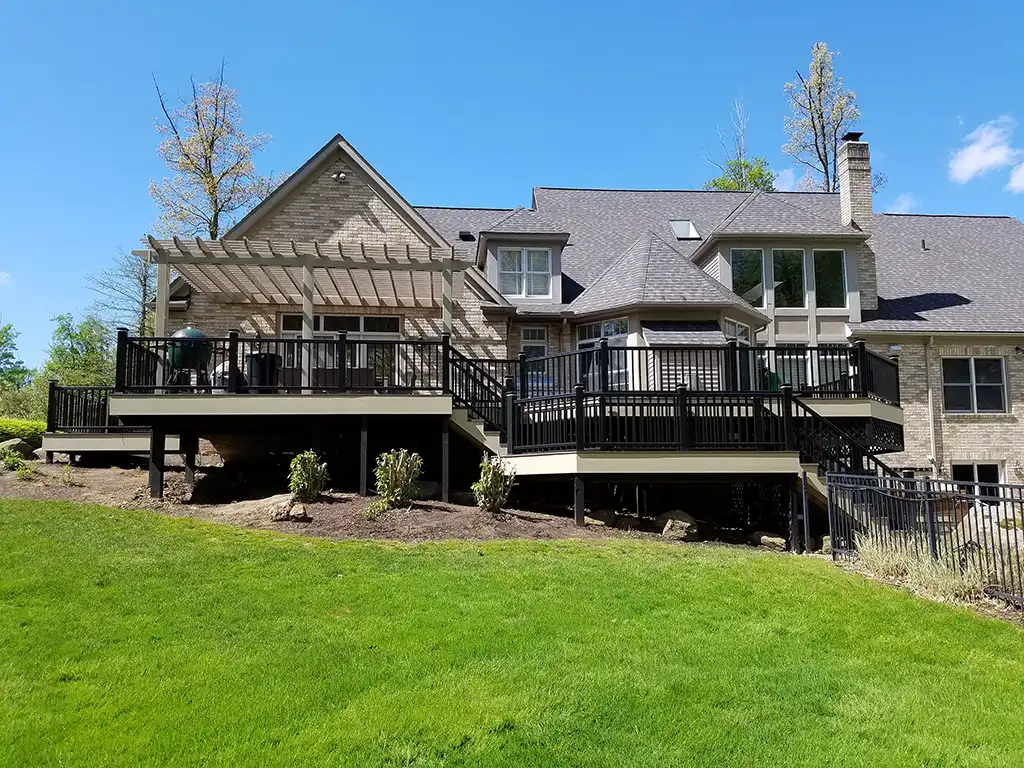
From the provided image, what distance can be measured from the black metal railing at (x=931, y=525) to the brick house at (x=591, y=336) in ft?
4.81

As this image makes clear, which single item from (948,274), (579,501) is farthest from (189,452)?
(948,274)

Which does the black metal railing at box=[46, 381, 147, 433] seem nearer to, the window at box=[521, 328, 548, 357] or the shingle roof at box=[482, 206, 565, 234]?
the window at box=[521, 328, 548, 357]

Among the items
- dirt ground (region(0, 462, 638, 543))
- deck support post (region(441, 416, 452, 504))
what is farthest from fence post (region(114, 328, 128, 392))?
deck support post (region(441, 416, 452, 504))

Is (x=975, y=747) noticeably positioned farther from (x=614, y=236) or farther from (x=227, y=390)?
(x=614, y=236)

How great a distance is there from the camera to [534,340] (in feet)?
59.8

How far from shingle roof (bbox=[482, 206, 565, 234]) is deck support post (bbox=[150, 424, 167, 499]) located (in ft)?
28.8

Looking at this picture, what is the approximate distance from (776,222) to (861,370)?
19.6ft

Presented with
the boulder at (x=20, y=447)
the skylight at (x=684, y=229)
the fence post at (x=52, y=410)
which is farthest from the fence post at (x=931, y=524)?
the boulder at (x=20, y=447)

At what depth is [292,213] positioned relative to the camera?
1714 centimetres

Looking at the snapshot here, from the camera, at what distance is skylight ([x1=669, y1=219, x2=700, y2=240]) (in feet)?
72.8

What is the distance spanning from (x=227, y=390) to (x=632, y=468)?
6.48m

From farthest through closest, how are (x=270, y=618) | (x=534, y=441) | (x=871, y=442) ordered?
(x=871, y=442)
(x=534, y=441)
(x=270, y=618)

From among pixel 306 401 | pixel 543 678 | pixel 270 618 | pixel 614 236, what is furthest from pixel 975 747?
pixel 614 236

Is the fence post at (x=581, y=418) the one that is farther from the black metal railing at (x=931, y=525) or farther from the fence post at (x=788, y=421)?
the black metal railing at (x=931, y=525)
